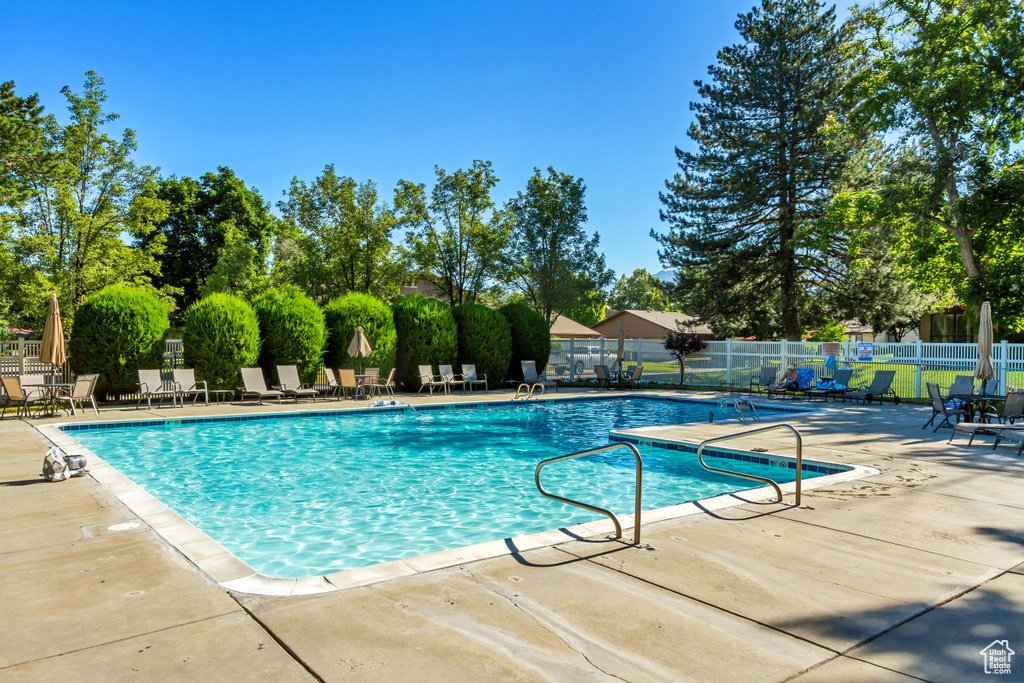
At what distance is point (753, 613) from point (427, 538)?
363cm

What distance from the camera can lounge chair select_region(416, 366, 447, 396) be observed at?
758 inches

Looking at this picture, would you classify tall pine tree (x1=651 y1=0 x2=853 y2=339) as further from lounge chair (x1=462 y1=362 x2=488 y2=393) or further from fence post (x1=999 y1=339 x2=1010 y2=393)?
lounge chair (x1=462 y1=362 x2=488 y2=393)

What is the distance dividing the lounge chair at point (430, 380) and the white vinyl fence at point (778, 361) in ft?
19.2

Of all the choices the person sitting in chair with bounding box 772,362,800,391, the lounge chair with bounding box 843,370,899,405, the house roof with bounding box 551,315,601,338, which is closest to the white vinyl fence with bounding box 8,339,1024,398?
the lounge chair with bounding box 843,370,899,405

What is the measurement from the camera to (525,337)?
906 inches

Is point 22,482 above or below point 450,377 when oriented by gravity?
below

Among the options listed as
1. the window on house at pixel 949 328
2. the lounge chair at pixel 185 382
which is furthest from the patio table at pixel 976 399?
the window on house at pixel 949 328

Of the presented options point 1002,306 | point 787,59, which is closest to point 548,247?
point 787,59

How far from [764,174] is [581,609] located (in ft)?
100

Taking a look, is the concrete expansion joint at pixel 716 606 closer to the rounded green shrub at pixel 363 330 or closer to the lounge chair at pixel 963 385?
the lounge chair at pixel 963 385

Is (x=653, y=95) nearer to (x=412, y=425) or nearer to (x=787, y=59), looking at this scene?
(x=787, y=59)
